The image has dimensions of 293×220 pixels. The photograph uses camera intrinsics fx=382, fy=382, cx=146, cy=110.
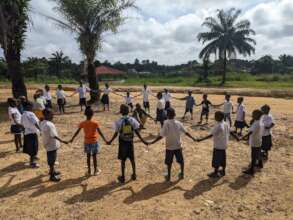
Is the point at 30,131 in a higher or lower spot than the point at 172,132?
lower

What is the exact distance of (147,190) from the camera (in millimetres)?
7711

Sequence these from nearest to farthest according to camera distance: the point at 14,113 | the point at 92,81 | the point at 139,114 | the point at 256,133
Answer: the point at 256,133, the point at 14,113, the point at 139,114, the point at 92,81

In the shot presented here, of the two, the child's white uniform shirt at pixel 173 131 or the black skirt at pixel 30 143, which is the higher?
the child's white uniform shirt at pixel 173 131

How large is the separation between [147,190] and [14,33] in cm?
1481

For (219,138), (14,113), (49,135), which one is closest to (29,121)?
(49,135)

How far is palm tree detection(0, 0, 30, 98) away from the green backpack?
13220 millimetres

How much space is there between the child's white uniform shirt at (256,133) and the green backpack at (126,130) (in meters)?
2.80

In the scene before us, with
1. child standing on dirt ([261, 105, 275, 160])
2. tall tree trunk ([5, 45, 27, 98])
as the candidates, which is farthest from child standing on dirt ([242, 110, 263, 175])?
tall tree trunk ([5, 45, 27, 98])

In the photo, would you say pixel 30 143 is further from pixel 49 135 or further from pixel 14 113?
pixel 14 113

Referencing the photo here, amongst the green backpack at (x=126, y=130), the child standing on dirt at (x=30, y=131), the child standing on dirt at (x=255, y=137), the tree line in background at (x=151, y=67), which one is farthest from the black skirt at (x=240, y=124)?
the tree line in background at (x=151, y=67)

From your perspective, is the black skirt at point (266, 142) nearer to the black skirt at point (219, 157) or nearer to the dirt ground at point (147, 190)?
the dirt ground at point (147, 190)

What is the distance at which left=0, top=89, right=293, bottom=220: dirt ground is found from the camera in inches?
267

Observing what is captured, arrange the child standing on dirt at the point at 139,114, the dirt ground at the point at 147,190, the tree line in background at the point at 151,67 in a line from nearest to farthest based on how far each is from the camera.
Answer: the dirt ground at the point at 147,190
the child standing on dirt at the point at 139,114
the tree line in background at the point at 151,67

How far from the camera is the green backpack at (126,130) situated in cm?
787
